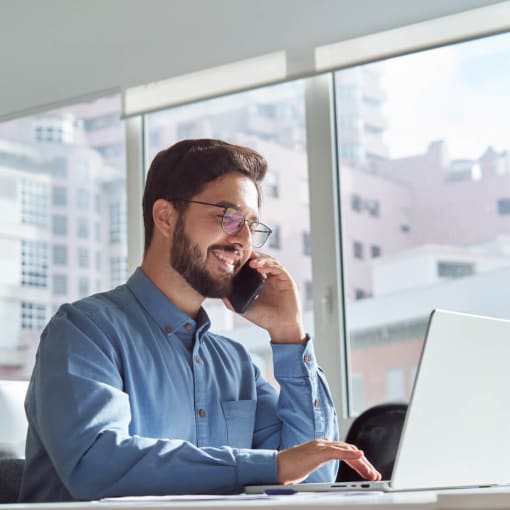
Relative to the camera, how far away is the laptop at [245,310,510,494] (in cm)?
118

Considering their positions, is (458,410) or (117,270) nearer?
(458,410)

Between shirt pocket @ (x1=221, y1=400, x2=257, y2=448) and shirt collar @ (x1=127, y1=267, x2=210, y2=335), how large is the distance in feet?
0.59

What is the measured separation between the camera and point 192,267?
2143mm

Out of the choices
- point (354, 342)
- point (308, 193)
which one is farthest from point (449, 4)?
point (354, 342)

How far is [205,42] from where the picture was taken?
3.82 meters

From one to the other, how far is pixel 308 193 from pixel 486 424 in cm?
254

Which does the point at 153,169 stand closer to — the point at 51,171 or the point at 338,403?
the point at 338,403

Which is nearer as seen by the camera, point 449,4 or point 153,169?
point 153,169

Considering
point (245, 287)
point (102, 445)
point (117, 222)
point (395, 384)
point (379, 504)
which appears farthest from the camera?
point (395, 384)

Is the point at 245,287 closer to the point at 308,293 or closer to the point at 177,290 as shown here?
the point at 177,290

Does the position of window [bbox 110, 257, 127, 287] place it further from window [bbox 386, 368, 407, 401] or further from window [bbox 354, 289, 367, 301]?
window [bbox 386, 368, 407, 401]

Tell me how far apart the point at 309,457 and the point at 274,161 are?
2.57 meters

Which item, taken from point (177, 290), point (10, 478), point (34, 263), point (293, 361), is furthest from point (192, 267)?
point (34, 263)

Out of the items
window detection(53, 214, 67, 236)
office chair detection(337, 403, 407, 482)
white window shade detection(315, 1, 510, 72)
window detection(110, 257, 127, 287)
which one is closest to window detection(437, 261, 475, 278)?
white window shade detection(315, 1, 510, 72)
